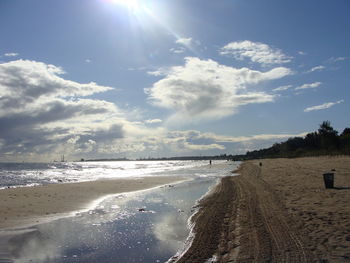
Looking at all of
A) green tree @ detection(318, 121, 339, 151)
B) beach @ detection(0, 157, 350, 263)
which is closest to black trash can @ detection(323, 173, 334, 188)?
beach @ detection(0, 157, 350, 263)

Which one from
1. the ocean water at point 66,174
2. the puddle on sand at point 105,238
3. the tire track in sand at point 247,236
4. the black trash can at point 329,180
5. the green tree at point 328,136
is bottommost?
the ocean water at point 66,174

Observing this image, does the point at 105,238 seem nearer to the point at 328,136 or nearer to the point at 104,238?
the point at 104,238

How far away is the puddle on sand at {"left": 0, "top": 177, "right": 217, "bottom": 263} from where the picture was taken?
804 cm

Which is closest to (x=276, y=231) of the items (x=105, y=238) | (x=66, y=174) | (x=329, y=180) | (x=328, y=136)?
(x=105, y=238)

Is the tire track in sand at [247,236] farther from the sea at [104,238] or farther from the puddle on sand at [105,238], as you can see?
the puddle on sand at [105,238]

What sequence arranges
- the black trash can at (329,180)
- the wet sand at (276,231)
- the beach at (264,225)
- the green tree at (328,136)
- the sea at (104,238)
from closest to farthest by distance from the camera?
1. the wet sand at (276,231)
2. the beach at (264,225)
3. the sea at (104,238)
4. the black trash can at (329,180)
5. the green tree at (328,136)

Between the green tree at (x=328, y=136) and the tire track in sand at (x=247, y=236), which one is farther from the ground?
the green tree at (x=328, y=136)

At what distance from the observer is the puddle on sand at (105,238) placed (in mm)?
8039

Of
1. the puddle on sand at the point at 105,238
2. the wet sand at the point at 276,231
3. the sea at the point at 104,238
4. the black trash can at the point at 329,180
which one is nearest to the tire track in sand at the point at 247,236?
the wet sand at the point at 276,231

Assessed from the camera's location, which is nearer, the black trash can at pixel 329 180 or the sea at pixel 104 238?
the sea at pixel 104 238

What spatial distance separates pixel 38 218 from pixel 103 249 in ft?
19.8

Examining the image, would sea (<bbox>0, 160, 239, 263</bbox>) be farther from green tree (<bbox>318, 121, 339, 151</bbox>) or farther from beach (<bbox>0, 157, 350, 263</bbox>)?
green tree (<bbox>318, 121, 339, 151</bbox>)

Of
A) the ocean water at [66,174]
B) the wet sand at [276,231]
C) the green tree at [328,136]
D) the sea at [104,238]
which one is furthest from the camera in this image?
the green tree at [328,136]

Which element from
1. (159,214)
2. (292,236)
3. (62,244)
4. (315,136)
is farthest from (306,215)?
(315,136)
